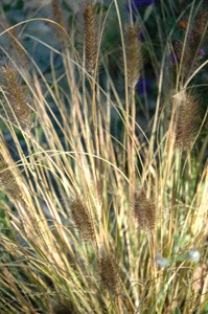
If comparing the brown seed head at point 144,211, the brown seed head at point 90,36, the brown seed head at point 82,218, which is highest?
the brown seed head at point 90,36

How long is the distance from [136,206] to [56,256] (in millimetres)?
380

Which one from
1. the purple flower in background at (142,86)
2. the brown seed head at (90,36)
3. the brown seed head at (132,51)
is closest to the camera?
the brown seed head at (90,36)

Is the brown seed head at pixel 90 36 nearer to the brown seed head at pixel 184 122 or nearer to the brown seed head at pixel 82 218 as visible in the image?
the brown seed head at pixel 184 122

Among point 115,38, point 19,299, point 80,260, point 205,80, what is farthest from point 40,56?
point 19,299

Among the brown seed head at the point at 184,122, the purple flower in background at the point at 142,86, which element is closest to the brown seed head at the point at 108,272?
the brown seed head at the point at 184,122

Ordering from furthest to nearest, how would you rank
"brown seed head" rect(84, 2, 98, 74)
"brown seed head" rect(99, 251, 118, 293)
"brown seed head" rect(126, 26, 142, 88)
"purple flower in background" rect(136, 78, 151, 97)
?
"purple flower in background" rect(136, 78, 151, 97)
"brown seed head" rect(126, 26, 142, 88)
"brown seed head" rect(84, 2, 98, 74)
"brown seed head" rect(99, 251, 118, 293)

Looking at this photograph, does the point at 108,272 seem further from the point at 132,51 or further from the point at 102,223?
the point at 132,51

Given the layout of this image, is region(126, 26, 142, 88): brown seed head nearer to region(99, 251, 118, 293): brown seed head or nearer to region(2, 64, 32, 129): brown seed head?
region(2, 64, 32, 129): brown seed head

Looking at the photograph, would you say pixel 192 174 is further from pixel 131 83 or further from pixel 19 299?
pixel 19 299

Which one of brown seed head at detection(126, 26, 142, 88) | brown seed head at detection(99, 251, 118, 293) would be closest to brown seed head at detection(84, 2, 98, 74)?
brown seed head at detection(126, 26, 142, 88)

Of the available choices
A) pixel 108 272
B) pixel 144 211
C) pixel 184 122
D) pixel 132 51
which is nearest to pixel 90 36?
pixel 132 51

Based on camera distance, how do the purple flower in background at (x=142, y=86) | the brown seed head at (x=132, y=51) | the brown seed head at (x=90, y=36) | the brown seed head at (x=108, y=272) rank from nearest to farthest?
the brown seed head at (x=108, y=272), the brown seed head at (x=90, y=36), the brown seed head at (x=132, y=51), the purple flower in background at (x=142, y=86)

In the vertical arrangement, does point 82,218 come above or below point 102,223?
above

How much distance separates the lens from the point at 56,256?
6.08 ft
